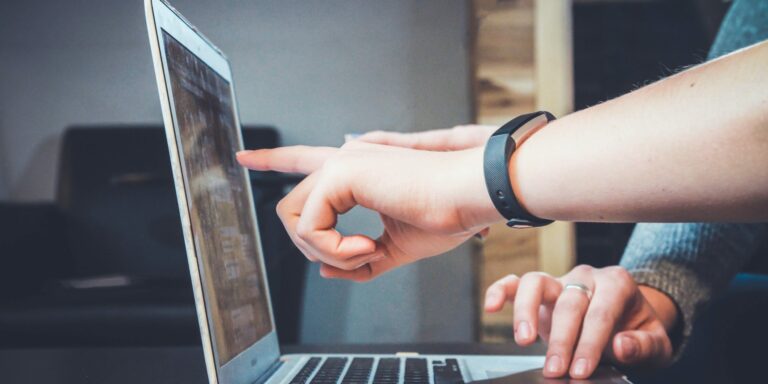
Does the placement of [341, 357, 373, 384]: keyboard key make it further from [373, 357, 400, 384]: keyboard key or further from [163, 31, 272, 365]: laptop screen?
[163, 31, 272, 365]: laptop screen

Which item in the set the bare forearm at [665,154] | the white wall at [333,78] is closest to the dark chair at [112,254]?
the white wall at [333,78]

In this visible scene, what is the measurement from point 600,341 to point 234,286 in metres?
0.43


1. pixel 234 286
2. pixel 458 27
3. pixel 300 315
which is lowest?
pixel 300 315

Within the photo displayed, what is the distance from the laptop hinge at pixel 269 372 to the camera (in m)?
0.66

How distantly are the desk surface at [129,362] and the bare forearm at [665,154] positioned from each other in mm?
377

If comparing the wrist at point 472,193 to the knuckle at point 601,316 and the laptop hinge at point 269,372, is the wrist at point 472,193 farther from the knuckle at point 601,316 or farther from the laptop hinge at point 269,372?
the laptop hinge at point 269,372

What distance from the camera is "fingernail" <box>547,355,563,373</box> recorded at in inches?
24.8

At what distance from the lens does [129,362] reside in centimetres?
82

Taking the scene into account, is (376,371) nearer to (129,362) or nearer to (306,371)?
(306,371)

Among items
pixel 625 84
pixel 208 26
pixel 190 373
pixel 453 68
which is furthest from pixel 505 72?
pixel 190 373

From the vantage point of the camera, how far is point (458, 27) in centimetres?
154

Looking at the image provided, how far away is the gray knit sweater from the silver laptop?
246 mm

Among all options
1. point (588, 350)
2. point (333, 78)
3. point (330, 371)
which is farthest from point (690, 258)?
point (333, 78)

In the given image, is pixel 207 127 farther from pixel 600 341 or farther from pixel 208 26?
pixel 208 26
